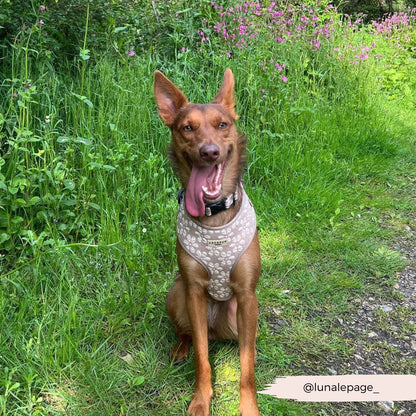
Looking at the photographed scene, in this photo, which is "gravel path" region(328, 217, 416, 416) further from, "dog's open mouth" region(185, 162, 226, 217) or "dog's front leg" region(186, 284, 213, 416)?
"dog's open mouth" region(185, 162, 226, 217)

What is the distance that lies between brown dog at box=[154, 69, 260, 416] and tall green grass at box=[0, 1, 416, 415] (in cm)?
30

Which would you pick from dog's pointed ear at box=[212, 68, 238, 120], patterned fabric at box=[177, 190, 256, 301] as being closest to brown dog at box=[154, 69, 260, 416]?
patterned fabric at box=[177, 190, 256, 301]

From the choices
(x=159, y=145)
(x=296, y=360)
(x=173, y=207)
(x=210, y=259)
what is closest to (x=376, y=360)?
(x=296, y=360)

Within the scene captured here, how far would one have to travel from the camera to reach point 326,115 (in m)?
5.22

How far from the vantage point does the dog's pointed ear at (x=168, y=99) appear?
8.25 feet

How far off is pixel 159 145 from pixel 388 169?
290cm

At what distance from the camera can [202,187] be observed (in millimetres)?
2246

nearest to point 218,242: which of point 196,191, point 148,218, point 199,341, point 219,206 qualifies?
point 219,206

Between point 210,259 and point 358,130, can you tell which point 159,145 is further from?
point 358,130

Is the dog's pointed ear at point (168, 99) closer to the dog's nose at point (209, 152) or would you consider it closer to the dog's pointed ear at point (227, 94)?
the dog's pointed ear at point (227, 94)

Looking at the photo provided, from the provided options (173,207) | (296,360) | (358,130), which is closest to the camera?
(296,360)

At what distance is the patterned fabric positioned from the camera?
7.50ft

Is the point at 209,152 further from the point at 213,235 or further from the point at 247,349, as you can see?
the point at 247,349

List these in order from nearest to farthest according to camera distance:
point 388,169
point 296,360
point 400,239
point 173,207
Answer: point 296,360 < point 173,207 < point 400,239 < point 388,169
